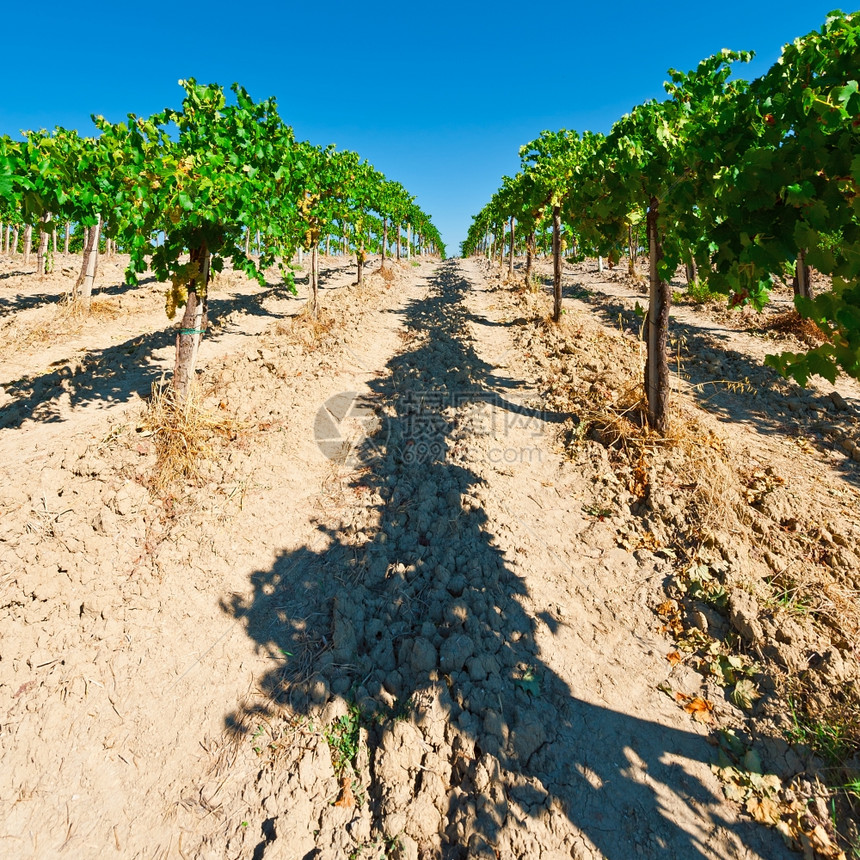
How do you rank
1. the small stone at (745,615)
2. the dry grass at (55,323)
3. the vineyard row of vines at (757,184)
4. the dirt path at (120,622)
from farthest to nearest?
the dry grass at (55,323) → the small stone at (745,615) → the dirt path at (120,622) → the vineyard row of vines at (757,184)

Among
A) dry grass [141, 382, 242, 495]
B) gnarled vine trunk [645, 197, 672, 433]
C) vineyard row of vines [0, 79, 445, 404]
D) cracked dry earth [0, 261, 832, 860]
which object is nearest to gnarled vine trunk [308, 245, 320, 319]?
vineyard row of vines [0, 79, 445, 404]

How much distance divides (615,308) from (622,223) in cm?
952

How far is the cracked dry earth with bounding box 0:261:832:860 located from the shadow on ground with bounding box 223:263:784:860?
0.6 inches

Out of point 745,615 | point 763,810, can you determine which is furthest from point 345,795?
point 745,615

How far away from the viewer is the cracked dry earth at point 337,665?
242cm

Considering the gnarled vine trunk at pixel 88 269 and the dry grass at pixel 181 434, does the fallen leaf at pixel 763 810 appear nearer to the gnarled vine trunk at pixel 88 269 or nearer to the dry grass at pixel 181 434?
the dry grass at pixel 181 434

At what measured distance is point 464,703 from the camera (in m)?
2.80

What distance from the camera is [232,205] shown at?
5.28m

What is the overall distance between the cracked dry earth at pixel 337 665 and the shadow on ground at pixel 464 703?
1 centimetres

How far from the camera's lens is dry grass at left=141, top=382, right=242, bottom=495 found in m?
4.90

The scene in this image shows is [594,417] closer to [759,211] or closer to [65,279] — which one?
[759,211]

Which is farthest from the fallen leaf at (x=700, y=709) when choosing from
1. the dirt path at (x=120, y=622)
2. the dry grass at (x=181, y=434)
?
the dry grass at (x=181, y=434)

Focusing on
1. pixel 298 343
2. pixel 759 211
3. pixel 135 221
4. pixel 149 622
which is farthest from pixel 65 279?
pixel 759 211

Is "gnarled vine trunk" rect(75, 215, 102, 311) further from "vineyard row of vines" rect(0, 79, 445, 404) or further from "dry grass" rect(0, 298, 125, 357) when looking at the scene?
"vineyard row of vines" rect(0, 79, 445, 404)
